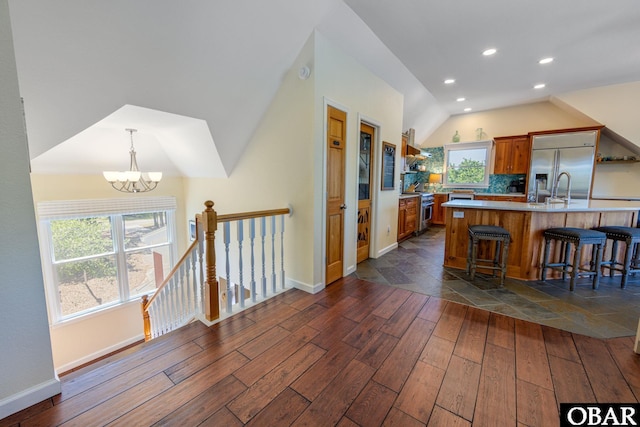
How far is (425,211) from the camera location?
249 inches

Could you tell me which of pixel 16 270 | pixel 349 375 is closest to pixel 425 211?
pixel 349 375

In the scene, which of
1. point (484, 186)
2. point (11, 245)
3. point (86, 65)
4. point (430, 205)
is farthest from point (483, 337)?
point (484, 186)

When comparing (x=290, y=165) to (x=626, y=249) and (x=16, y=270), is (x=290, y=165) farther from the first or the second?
(x=626, y=249)

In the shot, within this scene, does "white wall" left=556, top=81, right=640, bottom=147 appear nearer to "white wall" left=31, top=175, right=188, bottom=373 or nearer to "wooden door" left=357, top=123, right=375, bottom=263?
"wooden door" left=357, top=123, right=375, bottom=263

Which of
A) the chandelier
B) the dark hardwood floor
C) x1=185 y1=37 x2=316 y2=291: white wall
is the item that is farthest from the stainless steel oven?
the chandelier

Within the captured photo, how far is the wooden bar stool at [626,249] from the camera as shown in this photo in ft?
9.92

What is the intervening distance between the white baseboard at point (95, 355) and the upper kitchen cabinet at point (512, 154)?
874 centimetres

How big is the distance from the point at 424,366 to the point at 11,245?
2.49 meters

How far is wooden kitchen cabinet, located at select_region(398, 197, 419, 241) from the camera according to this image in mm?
5148

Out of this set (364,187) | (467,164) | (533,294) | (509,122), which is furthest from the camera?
(467,164)

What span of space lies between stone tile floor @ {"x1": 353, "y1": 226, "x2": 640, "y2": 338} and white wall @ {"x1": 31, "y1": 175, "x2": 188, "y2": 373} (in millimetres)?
4129

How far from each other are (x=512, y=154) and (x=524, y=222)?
3.97 meters

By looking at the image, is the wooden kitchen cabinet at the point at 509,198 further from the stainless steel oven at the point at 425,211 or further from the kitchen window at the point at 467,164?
the stainless steel oven at the point at 425,211

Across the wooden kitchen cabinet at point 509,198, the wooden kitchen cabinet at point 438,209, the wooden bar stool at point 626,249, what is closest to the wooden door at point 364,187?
the wooden bar stool at point 626,249
